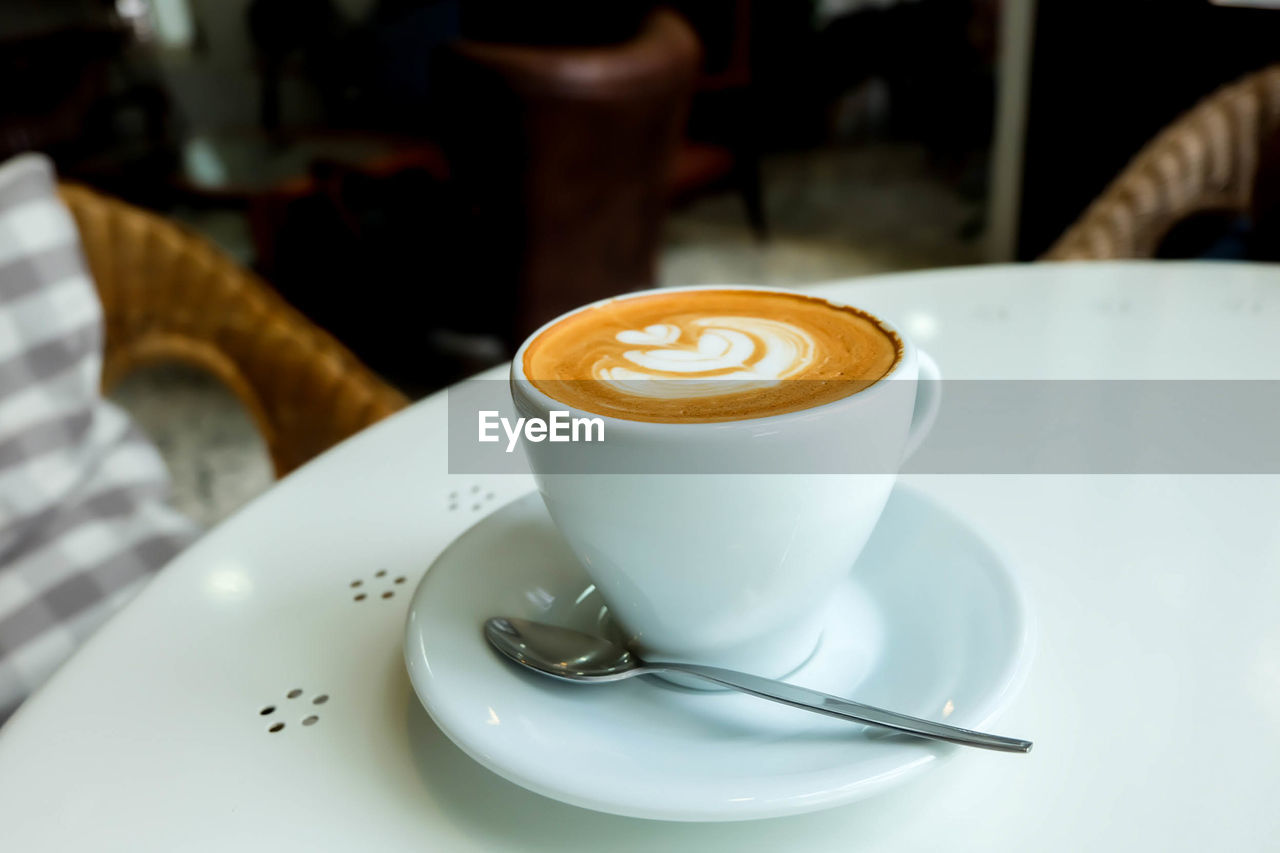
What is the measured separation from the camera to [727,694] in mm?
319

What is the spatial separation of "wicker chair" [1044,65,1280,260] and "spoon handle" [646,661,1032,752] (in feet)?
2.17

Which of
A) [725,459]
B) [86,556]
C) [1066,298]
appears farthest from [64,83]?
[725,459]

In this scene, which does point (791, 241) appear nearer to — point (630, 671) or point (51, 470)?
point (51, 470)

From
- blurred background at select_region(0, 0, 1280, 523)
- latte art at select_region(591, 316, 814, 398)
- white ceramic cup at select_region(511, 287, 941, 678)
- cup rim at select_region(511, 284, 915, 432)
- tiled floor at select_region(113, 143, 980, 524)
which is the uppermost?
cup rim at select_region(511, 284, 915, 432)

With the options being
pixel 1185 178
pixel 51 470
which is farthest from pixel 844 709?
pixel 1185 178

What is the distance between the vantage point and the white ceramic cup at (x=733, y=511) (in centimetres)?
28

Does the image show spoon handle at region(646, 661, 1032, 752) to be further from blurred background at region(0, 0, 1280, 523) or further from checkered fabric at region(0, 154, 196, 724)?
blurred background at region(0, 0, 1280, 523)

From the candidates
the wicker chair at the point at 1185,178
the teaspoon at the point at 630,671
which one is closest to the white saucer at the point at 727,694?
the teaspoon at the point at 630,671

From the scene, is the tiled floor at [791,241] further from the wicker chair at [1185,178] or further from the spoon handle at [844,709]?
the spoon handle at [844,709]

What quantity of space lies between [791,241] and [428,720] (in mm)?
2477

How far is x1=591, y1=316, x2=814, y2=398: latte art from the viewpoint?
1.07 ft

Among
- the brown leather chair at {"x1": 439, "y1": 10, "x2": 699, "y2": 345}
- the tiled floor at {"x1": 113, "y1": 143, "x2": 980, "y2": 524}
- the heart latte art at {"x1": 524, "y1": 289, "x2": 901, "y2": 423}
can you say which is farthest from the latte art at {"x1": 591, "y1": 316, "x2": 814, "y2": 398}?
the tiled floor at {"x1": 113, "y1": 143, "x2": 980, "y2": 524}

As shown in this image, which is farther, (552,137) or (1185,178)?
(552,137)

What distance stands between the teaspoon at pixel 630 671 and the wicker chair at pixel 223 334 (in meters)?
0.38
